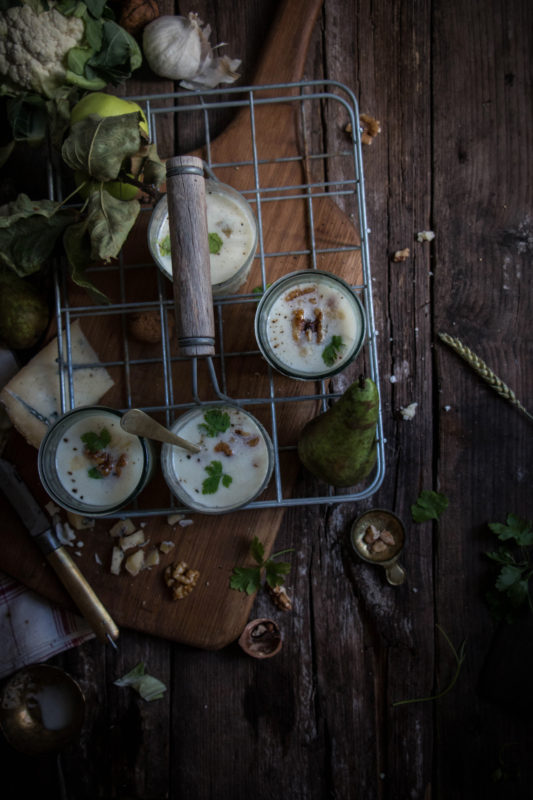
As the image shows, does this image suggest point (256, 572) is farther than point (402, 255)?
No

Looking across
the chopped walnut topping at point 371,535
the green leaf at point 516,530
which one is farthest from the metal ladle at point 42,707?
the green leaf at point 516,530

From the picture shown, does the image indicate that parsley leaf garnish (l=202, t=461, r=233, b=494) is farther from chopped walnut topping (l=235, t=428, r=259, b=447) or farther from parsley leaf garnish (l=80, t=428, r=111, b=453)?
parsley leaf garnish (l=80, t=428, r=111, b=453)

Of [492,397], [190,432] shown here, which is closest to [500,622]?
[492,397]

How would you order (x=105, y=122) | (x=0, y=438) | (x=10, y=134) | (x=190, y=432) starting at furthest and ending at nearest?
1. (x=10, y=134)
2. (x=0, y=438)
3. (x=190, y=432)
4. (x=105, y=122)

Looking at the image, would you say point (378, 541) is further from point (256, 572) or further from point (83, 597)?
point (83, 597)

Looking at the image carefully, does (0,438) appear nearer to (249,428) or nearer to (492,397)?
(249,428)

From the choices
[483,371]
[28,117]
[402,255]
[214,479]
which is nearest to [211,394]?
[214,479]
